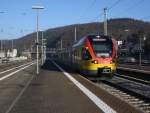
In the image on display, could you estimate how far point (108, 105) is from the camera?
13867mm

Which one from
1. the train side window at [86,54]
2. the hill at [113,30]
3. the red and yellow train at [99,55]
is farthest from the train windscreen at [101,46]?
the hill at [113,30]

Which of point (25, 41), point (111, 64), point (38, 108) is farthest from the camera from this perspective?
point (25, 41)

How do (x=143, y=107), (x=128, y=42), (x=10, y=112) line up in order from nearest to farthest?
(x=10, y=112), (x=143, y=107), (x=128, y=42)

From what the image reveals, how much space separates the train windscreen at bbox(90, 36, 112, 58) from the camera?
94.5ft

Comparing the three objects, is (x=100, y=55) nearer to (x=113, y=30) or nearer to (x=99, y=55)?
(x=99, y=55)

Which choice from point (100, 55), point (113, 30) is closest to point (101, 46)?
point (100, 55)

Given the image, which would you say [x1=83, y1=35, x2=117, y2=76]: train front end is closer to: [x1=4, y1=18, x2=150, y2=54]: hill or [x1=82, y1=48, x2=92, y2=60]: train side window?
[x1=82, y1=48, x2=92, y2=60]: train side window

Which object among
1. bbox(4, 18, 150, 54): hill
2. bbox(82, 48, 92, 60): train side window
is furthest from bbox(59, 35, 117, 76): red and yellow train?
bbox(4, 18, 150, 54): hill

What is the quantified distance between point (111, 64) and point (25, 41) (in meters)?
144

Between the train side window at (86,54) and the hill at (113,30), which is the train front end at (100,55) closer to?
the train side window at (86,54)

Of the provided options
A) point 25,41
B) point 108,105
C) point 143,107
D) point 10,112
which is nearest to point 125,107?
point 108,105

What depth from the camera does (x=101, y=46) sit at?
29281 millimetres

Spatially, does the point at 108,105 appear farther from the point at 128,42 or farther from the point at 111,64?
the point at 128,42

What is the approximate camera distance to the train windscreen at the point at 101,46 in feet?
94.5
